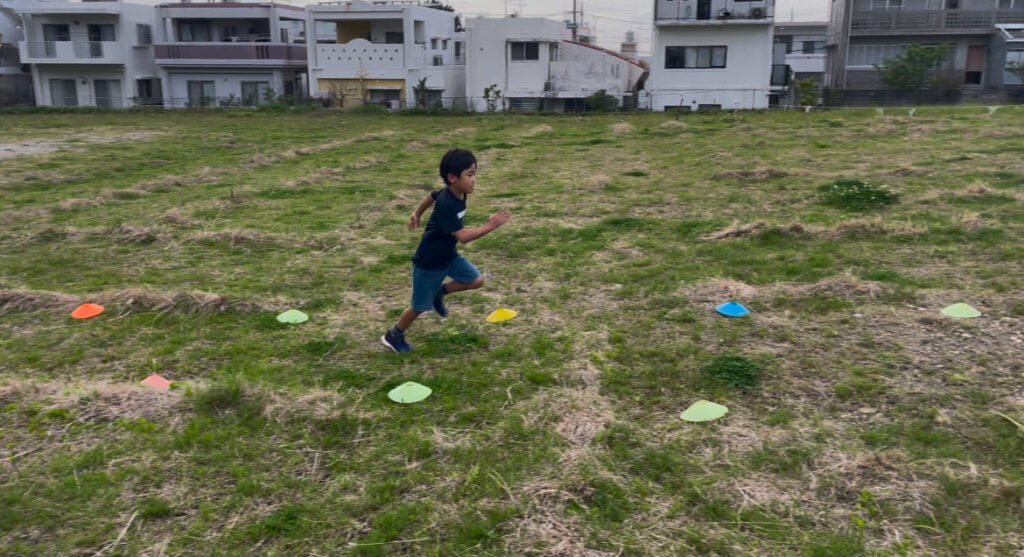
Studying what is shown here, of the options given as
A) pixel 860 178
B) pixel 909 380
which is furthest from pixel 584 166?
pixel 909 380

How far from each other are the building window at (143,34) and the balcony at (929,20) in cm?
3699

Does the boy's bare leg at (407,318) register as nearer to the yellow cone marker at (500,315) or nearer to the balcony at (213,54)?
the yellow cone marker at (500,315)

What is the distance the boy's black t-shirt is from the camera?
465 cm

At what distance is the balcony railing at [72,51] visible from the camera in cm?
3947

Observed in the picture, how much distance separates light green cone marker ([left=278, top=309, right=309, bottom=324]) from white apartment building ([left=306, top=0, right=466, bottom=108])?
33.0 metres

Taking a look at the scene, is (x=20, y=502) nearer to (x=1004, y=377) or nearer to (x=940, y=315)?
(x=1004, y=377)

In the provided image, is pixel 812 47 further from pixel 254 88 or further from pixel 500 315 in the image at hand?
pixel 500 315

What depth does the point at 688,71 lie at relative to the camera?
117ft

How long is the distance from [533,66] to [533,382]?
3447cm

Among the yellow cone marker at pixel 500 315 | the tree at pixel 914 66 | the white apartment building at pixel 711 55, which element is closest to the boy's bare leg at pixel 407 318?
the yellow cone marker at pixel 500 315

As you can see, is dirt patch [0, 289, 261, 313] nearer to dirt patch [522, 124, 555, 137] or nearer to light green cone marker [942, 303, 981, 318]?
light green cone marker [942, 303, 981, 318]

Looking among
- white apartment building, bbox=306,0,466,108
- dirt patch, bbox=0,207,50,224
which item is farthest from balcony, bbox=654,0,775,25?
dirt patch, bbox=0,207,50,224

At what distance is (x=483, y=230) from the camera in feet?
14.6

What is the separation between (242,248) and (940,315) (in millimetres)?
6271
